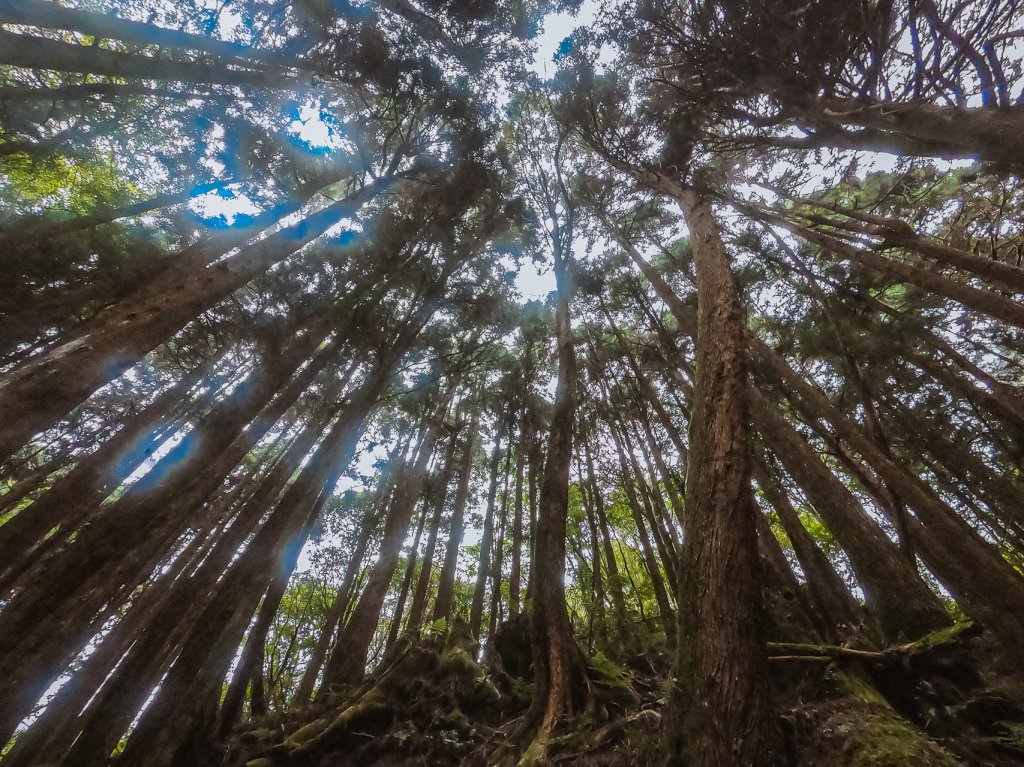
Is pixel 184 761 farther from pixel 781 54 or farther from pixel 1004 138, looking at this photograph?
pixel 781 54

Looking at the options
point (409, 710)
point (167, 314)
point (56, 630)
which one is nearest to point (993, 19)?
point (167, 314)

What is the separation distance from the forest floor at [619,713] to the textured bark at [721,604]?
1.19 meters

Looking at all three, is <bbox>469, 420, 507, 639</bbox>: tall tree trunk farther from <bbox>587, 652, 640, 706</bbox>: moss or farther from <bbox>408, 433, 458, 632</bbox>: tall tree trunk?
<bbox>587, 652, 640, 706</bbox>: moss

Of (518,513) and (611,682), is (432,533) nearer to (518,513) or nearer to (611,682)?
(518,513)

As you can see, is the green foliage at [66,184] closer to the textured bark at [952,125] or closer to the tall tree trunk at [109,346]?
the tall tree trunk at [109,346]

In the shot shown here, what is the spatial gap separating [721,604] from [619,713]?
298 centimetres

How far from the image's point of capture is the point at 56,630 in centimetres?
579

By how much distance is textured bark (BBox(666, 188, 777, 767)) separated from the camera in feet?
7.14

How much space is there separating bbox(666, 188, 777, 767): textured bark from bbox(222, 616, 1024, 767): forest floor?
1187 millimetres

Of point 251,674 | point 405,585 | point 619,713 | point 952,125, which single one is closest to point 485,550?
point 405,585

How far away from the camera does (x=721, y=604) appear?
2.47 meters

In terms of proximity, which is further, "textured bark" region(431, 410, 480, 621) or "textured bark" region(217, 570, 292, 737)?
"textured bark" region(431, 410, 480, 621)

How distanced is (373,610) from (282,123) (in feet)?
37.2

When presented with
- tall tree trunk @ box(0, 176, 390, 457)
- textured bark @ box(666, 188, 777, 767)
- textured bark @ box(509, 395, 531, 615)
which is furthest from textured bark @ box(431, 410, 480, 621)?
textured bark @ box(666, 188, 777, 767)
